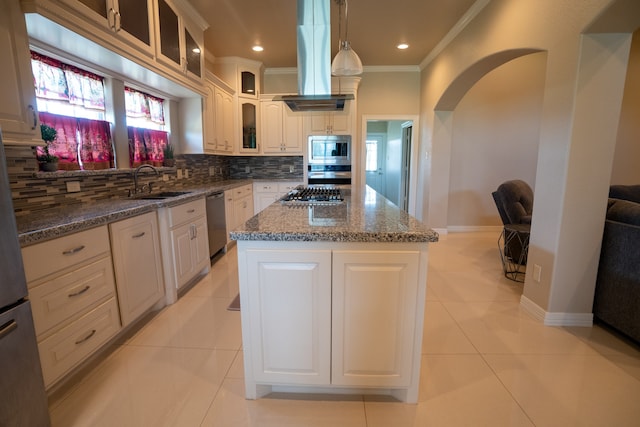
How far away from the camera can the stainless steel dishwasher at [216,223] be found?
3375mm

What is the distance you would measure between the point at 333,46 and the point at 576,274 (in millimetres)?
3687

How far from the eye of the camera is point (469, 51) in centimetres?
332

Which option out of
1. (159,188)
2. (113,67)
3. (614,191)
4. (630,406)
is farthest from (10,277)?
(614,191)

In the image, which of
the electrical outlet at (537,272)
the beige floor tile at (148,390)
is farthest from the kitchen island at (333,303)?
the electrical outlet at (537,272)

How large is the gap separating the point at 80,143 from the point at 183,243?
110 centimetres

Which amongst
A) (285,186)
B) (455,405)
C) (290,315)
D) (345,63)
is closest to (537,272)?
(455,405)

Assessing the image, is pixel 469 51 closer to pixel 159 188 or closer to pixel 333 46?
pixel 333 46

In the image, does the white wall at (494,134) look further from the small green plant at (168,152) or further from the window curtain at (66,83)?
the window curtain at (66,83)

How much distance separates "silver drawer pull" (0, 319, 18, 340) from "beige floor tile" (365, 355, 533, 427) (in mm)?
1546

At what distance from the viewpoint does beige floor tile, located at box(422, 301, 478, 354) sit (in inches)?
77.3

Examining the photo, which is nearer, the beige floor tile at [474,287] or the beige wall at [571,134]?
the beige wall at [571,134]

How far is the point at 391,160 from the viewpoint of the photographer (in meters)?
7.41

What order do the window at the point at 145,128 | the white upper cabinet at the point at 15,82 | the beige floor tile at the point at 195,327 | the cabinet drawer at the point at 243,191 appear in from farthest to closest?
the cabinet drawer at the point at 243,191, the window at the point at 145,128, the beige floor tile at the point at 195,327, the white upper cabinet at the point at 15,82

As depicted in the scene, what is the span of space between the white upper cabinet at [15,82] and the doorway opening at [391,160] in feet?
15.7
